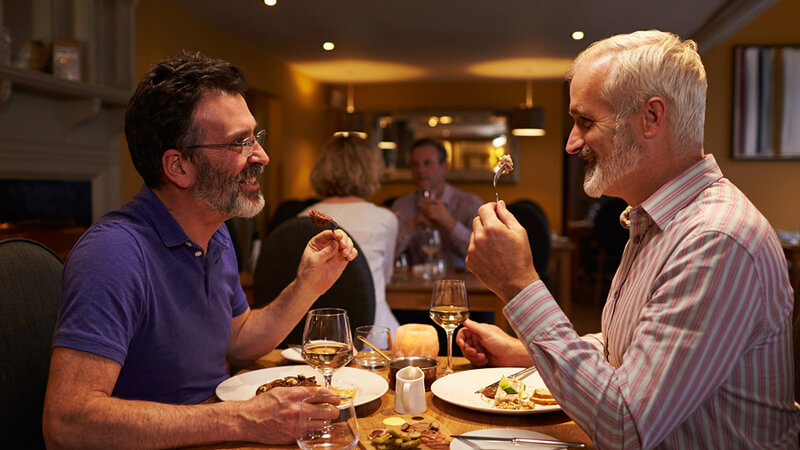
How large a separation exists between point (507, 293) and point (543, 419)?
27 centimetres

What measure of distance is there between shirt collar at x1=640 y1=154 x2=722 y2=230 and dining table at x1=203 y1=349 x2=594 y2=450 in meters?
0.40

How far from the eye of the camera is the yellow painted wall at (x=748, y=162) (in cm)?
704

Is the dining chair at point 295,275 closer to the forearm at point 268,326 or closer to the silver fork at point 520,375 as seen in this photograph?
the forearm at point 268,326

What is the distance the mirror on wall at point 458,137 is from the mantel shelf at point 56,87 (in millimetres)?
5221

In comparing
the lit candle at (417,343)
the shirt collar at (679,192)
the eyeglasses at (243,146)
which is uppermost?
the eyeglasses at (243,146)

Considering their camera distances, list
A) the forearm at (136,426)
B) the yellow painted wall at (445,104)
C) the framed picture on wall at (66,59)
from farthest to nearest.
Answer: the yellow painted wall at (445,104) < the framed picture on wall at (66,59) < the forearm at (136,426)

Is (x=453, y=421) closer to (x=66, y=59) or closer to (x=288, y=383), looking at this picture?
(x=288, y=383)

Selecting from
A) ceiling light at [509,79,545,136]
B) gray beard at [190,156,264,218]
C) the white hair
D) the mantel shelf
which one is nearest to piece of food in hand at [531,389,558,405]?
the white hair

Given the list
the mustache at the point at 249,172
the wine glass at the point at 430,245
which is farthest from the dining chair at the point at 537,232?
the mustache at the point at 249,172

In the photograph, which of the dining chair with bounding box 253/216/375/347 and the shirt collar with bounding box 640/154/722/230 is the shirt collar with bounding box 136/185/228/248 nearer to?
the dining chair with bounding box 253/216/375/347

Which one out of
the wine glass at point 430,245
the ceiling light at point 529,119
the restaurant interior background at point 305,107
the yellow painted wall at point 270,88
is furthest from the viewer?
the ceiling light at point 529,119

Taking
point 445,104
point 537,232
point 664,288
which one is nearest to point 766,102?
point 445,104

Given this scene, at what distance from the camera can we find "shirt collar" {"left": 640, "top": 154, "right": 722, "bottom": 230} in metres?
1.12

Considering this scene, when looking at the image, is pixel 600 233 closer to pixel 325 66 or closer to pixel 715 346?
pixel 325 66
